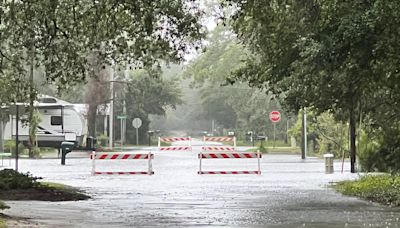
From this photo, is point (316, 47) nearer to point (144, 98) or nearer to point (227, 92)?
point (144, 98)

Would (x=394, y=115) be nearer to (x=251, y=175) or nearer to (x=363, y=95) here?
(x=363, y=95)

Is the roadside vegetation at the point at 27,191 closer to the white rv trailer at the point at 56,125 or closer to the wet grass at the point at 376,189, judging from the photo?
the wet grass at the point at 376,189

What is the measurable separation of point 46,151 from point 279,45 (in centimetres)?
4048

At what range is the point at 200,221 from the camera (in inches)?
553

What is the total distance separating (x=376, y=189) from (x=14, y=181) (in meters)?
8.49

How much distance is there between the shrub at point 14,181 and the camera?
19.7 m

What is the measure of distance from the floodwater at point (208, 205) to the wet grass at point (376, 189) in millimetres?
402

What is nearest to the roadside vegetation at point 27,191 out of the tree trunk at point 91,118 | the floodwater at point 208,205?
the floodwater at point 208,205

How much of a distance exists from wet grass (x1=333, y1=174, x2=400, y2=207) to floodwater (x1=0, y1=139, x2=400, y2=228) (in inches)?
15.8

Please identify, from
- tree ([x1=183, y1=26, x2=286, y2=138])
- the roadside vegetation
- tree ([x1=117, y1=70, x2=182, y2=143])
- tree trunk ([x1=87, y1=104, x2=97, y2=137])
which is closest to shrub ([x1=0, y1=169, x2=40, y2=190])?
the roadside vegetation

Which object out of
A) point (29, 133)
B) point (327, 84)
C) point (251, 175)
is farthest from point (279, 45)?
point (29, 133)

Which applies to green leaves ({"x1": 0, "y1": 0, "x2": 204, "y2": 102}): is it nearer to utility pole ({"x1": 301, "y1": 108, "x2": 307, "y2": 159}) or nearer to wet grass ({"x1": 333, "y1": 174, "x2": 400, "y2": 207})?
wet grass ({"x1": 333, "y1": 174, "x2": 400, "y2": 207})

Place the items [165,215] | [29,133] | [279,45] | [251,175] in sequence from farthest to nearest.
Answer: [29,133], [251,175], [279,45], [165,215]

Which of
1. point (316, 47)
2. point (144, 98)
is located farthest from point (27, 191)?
point (144, 98)
